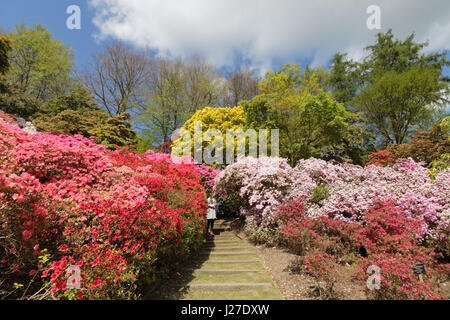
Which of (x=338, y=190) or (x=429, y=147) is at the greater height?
(x=429, y=147)

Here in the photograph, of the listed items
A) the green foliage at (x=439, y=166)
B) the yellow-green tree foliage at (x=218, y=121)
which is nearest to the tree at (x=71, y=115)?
the yellow-green tree foliage at (x=218, y=121)

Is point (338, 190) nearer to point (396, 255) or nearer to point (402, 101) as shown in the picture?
point (396, 255)

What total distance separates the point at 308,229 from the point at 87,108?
62.8 ft

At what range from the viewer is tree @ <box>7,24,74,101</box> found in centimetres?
1791

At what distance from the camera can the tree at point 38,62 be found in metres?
17.9

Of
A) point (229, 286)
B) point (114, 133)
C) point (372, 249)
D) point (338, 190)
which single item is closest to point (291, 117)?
point (338, 190)

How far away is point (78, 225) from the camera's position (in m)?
3.10

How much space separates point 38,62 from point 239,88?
1962 cm

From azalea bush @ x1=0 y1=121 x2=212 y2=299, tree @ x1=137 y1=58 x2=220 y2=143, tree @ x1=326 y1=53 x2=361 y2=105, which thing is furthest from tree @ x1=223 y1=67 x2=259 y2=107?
azalea bush @ x1=0 y1=121 x2=212 y2=299

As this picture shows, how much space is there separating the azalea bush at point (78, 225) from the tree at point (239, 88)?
19289 mm

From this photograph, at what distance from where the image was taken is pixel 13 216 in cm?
251

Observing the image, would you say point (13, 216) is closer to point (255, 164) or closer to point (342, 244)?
point (342, 244)
